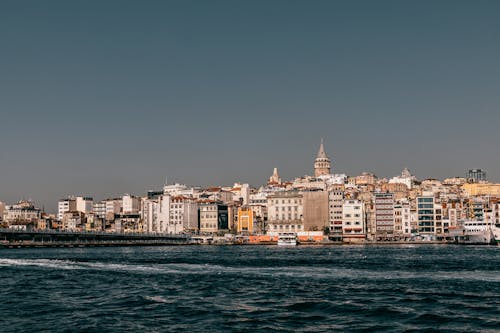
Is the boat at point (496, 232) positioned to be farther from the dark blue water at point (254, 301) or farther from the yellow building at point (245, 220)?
the dark blue water at point (254, 301)

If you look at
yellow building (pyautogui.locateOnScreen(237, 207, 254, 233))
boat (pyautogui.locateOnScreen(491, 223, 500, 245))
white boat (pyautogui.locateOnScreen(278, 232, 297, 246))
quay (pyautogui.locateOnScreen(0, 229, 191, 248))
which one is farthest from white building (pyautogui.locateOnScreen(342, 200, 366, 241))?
quay (pyautogui.locateOnScreen(0, 229, 191, 248))

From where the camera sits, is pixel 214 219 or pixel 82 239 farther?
pixel 214 219

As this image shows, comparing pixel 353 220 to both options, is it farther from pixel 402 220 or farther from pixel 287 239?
pixel 287 239

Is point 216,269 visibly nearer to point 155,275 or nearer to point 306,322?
point 155,275

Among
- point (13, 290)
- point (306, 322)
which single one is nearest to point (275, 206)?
point (13, 290)

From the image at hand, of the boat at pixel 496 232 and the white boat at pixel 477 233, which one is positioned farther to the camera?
the white boat at pixel 477 233

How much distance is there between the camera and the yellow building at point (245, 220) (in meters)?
189

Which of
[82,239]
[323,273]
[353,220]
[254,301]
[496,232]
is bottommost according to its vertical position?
[82,239]

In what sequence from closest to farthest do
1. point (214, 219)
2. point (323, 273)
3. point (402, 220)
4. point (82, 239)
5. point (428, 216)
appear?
point (323, 273) < point (428, 216) < point (402, 220) < point (82, 239) < point (214, 219)

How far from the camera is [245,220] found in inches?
7515

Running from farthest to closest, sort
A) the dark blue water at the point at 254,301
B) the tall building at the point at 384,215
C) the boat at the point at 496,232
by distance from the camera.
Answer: the tall building at the point at 384,215 < the boat at the point at 496,232 < the dark blue water at the point at 254,301

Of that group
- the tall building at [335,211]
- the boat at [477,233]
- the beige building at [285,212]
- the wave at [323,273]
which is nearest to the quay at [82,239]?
the beige building at [285,212]

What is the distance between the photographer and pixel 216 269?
57844 mm

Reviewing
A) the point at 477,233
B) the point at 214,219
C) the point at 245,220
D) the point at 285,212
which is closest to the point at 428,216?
the point at 477,233
